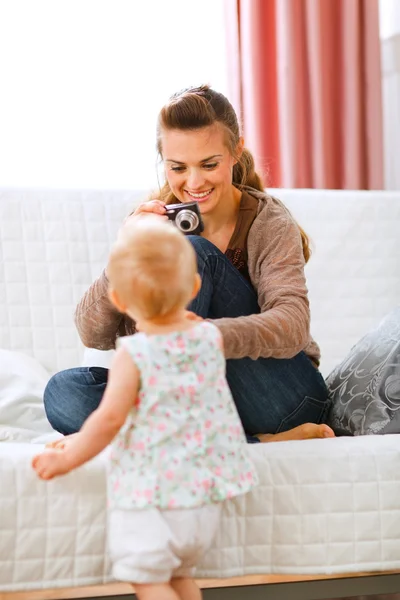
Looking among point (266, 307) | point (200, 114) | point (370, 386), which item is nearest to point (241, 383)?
A: point (266, 307)

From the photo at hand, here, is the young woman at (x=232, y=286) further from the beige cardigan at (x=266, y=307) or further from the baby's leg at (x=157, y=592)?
the baby's leg at (x=157, y=592)

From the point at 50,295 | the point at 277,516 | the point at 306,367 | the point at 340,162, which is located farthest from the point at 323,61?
the point at 277,516

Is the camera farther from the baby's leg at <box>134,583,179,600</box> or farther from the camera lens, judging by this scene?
the baby's leg at <box>134,583,179,600</box>

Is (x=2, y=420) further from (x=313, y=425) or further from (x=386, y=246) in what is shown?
(x=386, y=246)

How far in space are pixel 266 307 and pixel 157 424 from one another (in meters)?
0.39

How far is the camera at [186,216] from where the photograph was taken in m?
1.41

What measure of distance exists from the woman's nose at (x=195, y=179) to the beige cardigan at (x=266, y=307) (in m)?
0.12

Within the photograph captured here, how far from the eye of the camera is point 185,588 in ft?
3.57

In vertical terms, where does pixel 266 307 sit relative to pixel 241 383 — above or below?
above

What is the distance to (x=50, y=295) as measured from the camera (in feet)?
6.16

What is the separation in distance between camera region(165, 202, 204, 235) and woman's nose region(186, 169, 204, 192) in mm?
49

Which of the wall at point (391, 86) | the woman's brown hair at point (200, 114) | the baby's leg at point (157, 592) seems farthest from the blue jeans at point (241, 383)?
the wall at point (391, 86)

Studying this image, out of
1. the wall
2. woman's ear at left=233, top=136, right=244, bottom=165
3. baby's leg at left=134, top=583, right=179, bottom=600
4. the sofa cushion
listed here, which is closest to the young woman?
woman's ear at left=233, top=136, right=244, bottom=165

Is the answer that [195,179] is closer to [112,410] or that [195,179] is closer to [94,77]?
[112,410]
